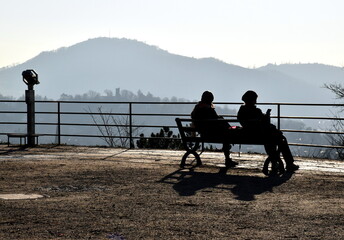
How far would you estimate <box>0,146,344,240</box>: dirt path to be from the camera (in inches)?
253

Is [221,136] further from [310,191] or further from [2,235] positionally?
[2,235]

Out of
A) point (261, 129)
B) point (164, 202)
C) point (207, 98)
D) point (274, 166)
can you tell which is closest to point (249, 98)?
point (261, 129)

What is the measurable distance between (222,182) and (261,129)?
5.46 ft

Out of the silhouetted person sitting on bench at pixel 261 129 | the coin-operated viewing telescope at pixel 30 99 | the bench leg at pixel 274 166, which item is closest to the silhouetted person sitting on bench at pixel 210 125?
the silhouetted person sitting on bench at pixel 261 129

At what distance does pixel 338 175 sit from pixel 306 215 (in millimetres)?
4069

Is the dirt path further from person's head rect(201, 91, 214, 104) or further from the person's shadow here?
person's head rect(201, 91, 214, 104)

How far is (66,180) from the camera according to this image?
10391 millimetres

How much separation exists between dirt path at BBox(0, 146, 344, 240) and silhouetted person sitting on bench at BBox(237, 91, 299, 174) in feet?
1.50

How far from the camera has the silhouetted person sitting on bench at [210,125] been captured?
11.9 meters

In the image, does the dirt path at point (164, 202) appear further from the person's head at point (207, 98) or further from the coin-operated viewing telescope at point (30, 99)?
the coin-operated viewing telescope at point (30, 99)

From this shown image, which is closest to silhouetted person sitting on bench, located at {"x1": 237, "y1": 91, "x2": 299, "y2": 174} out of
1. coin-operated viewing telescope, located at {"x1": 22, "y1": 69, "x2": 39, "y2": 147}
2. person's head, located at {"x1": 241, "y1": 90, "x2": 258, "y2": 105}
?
person's head, located at {"x1": 241, "y1": 90, "x2": 258, "y2": 105}

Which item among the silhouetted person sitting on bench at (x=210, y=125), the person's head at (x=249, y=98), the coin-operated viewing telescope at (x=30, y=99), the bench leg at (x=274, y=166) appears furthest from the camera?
the coin-operated viewing telescope at (x=30, y=99)

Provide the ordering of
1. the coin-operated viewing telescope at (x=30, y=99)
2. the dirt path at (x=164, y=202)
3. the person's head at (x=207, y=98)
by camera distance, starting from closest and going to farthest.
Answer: the dirt path at (x=164, y=202)
the person's head at (x=207, y=98)
the coin-operated viewing telescope at (x=30, y=99)

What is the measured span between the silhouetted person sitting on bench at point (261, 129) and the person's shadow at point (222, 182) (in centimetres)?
55
